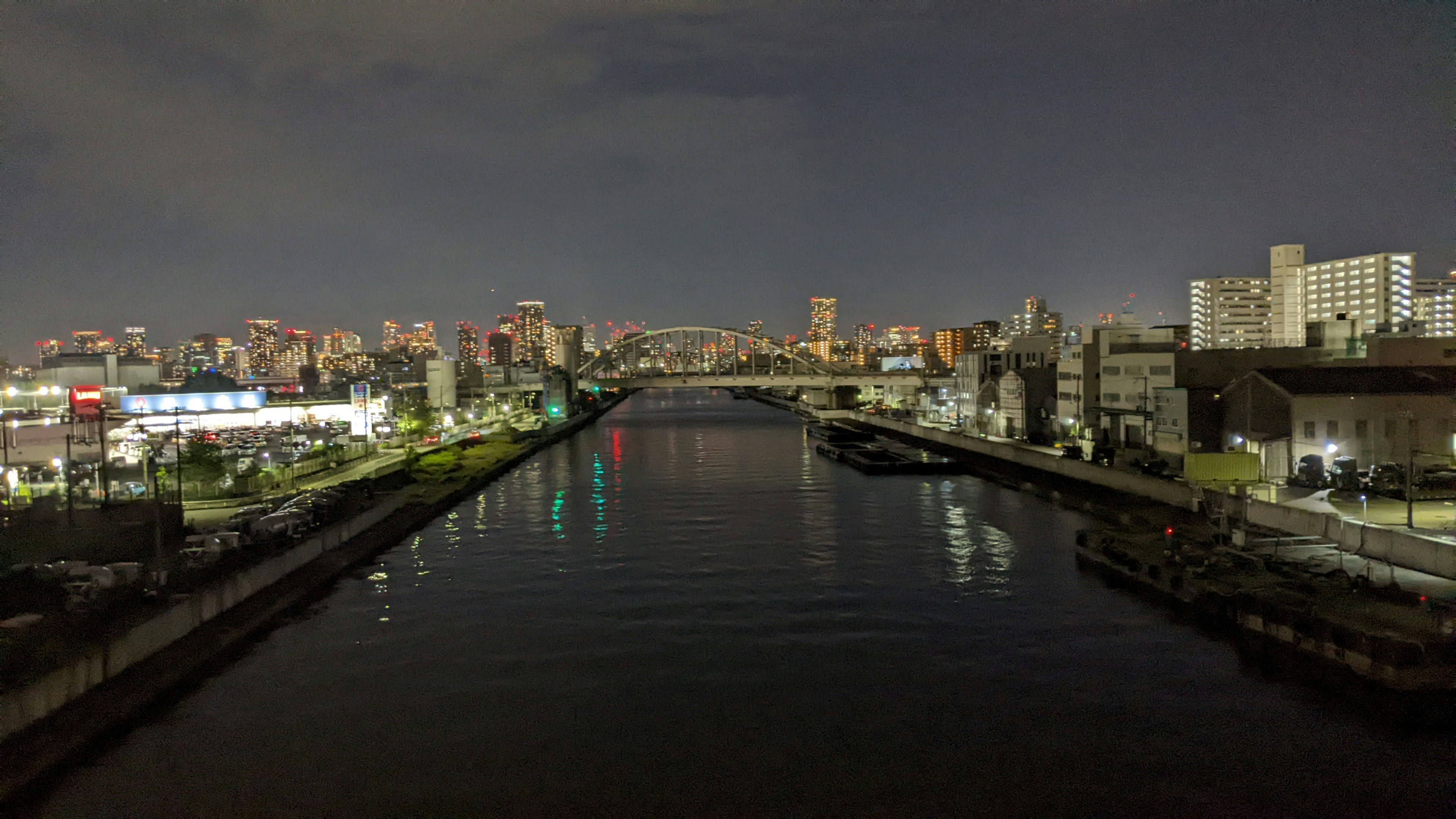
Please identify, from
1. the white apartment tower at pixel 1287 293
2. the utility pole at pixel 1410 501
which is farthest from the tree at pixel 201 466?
the white apartment tower at pixel 1287 293

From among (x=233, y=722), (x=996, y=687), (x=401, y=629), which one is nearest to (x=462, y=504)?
(x=401, y=629)

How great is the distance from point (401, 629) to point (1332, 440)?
21.9 metres

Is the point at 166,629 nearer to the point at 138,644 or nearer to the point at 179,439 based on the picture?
the point at 138,644

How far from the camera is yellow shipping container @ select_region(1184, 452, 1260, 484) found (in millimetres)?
21859

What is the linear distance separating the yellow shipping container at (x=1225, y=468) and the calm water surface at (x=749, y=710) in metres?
6.05

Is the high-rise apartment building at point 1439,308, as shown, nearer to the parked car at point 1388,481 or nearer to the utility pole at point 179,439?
the parked car at point 1388,481

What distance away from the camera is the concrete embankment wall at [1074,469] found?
73.6 ft

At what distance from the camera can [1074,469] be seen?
2923cm

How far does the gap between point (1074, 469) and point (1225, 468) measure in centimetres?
728

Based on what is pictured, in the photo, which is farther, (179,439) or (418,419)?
(418,419)

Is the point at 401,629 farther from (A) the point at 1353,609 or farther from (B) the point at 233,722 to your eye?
(A) the point at 1353,609

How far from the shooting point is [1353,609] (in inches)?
467

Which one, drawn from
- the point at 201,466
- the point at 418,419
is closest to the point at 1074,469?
the point at 201,466

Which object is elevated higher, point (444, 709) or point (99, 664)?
point (99, 664)
